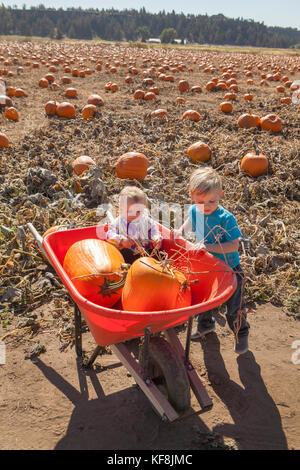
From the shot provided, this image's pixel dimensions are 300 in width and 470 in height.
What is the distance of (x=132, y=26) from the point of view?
112500mm

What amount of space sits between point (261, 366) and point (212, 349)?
426mm

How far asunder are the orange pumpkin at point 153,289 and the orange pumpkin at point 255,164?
4.00 metres

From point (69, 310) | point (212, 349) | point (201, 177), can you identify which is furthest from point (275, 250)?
point (69, 310)

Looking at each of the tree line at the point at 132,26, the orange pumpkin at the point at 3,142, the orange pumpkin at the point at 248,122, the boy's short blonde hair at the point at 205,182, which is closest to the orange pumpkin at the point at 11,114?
the orange pumpkin at the point at 3,142

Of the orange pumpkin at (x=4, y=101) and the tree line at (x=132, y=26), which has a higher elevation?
the tree line at (x=132, y=26)

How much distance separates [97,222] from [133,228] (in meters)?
1.73

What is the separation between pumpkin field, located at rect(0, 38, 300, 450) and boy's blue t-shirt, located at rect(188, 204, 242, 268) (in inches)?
38.2

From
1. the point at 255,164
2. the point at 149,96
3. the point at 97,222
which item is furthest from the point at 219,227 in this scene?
the point at 149,96

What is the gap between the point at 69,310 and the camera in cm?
344

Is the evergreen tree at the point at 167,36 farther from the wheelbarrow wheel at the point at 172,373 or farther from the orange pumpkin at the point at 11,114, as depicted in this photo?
the wheelbarrow wheel at the point at 172,373

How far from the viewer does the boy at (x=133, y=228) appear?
2.77m

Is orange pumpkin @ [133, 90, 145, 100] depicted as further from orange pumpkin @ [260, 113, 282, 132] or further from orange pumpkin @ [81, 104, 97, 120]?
orange pumpkin @ [260, 113, 282, 132]

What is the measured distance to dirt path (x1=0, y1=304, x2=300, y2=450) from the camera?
229 centimetres
